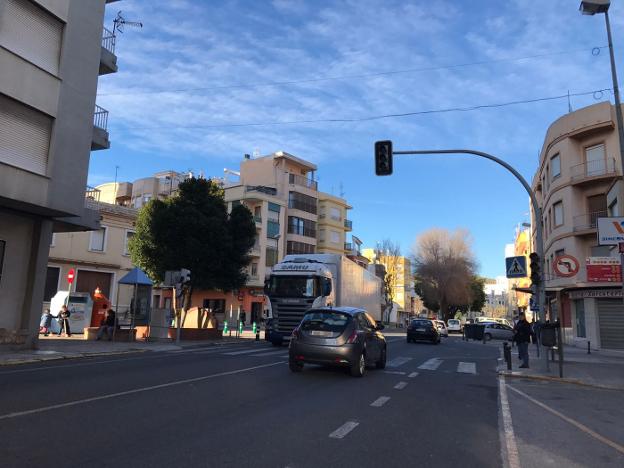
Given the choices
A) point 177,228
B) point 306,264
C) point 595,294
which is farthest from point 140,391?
point 595,294

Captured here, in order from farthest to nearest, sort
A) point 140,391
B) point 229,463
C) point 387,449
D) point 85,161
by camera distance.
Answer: point 85,161
point 140,391
point 387,449
point 229,463

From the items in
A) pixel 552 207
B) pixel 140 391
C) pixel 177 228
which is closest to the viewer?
pixel 140 391

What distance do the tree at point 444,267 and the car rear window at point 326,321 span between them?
2381 inches

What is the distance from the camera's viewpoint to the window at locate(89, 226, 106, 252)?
36.5 m

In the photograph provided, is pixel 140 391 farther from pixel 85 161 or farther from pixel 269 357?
pixel 85 161

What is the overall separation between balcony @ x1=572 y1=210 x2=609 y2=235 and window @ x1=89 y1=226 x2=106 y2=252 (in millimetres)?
31852

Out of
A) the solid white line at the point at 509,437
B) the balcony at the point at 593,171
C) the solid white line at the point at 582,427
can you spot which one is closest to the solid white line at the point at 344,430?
the solid white line at the point at 509,437

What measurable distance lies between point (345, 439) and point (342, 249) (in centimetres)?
6383

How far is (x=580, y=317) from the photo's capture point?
3253 cm

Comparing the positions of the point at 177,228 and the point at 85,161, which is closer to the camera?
the point at 85,161

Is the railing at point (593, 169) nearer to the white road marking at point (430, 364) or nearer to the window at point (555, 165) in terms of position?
the window at point (555, 165)

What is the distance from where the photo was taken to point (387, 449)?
5949 millimetres

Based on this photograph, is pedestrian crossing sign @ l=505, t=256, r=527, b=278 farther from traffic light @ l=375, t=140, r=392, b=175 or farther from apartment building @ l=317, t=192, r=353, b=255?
apartment building @ l=317, t=192, r=353, b=255

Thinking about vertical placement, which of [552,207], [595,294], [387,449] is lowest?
[387,449]
